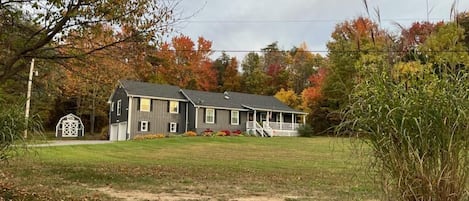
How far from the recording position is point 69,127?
3762cm

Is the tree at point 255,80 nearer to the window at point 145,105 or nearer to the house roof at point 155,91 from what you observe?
the house roof at point 155,91

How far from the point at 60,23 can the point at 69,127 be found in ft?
104

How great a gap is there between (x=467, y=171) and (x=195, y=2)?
23.0 feet

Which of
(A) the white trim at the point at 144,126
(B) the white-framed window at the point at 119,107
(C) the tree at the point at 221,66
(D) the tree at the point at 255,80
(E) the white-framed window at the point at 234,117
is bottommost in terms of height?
(A) the white trim at the point at 144,126

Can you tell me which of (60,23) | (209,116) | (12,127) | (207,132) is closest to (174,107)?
(209,116)

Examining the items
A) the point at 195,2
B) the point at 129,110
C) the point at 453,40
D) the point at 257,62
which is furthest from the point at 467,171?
the point at 257,62

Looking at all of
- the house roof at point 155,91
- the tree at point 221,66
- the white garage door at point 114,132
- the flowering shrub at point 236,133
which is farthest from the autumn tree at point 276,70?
the white garage door at point 114,132

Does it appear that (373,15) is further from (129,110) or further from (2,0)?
(129,110)

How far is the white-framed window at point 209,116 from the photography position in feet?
110

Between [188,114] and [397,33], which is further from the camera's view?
[188,114]

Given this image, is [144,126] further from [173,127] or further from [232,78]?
[232,78]

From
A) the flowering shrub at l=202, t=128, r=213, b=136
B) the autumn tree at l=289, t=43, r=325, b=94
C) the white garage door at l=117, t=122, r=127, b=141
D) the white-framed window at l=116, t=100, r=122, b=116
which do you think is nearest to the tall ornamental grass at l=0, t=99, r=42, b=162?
the flowering shrub at l=202, t=128, r=213, b=136

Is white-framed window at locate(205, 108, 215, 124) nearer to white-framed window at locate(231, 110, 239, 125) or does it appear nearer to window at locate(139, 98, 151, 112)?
white-framed window at locate(231, 110, 239, 125)

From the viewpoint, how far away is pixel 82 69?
374 inches
